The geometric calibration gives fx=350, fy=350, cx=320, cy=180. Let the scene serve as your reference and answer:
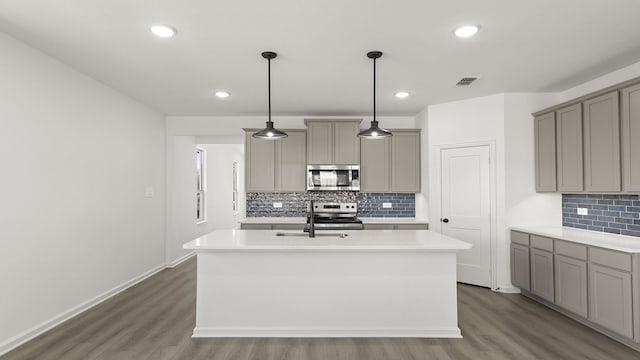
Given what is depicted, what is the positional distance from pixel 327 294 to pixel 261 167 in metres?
2.84

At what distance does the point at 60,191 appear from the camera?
3443 mm

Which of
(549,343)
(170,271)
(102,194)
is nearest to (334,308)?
(549,343)

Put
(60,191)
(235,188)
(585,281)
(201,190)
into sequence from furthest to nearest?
(235,188) < (201,190) < (60,191) < (585,281)

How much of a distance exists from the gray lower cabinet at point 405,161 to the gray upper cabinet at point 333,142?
2.05 feet

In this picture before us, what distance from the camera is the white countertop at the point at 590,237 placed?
3.03 m

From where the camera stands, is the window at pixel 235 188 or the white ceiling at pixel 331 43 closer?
the white ceiling at pixel 331 43

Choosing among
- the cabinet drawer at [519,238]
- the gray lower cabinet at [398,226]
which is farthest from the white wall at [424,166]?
the cabinet drawer at [519,238]

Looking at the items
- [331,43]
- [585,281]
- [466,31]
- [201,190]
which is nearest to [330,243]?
[331,43]

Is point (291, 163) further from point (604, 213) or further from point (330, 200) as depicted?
point (604, 213)

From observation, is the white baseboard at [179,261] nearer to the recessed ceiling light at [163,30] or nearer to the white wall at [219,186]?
the white wall at [219,186]

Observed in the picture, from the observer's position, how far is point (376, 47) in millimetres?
3115

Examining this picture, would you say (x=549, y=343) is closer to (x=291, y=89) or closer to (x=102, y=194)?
(x=291, y=89)

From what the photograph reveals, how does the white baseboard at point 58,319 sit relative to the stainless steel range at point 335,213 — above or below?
below

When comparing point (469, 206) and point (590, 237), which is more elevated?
point (469, 206)
